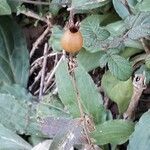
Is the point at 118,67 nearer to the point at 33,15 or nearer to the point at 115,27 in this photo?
the point at 115,27

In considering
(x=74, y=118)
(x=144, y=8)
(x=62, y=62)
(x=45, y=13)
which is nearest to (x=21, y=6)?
(x=45, y=13)

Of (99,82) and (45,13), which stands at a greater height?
(45,13)

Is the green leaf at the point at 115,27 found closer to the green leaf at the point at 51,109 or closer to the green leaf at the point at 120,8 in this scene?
the green leaf at the point at 120,8

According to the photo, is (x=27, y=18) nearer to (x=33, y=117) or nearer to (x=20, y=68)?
(x=20, y=68)

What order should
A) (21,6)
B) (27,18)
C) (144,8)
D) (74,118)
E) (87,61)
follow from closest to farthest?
(144,8) < (74,118) < (87,61) < (21,6) < (27,18)

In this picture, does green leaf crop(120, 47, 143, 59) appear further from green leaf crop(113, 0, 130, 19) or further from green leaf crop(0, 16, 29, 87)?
green leaf crop(0, 16, 29, 87)

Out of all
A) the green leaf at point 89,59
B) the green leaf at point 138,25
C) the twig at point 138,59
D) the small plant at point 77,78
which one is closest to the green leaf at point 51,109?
the small plant at point 77,78
